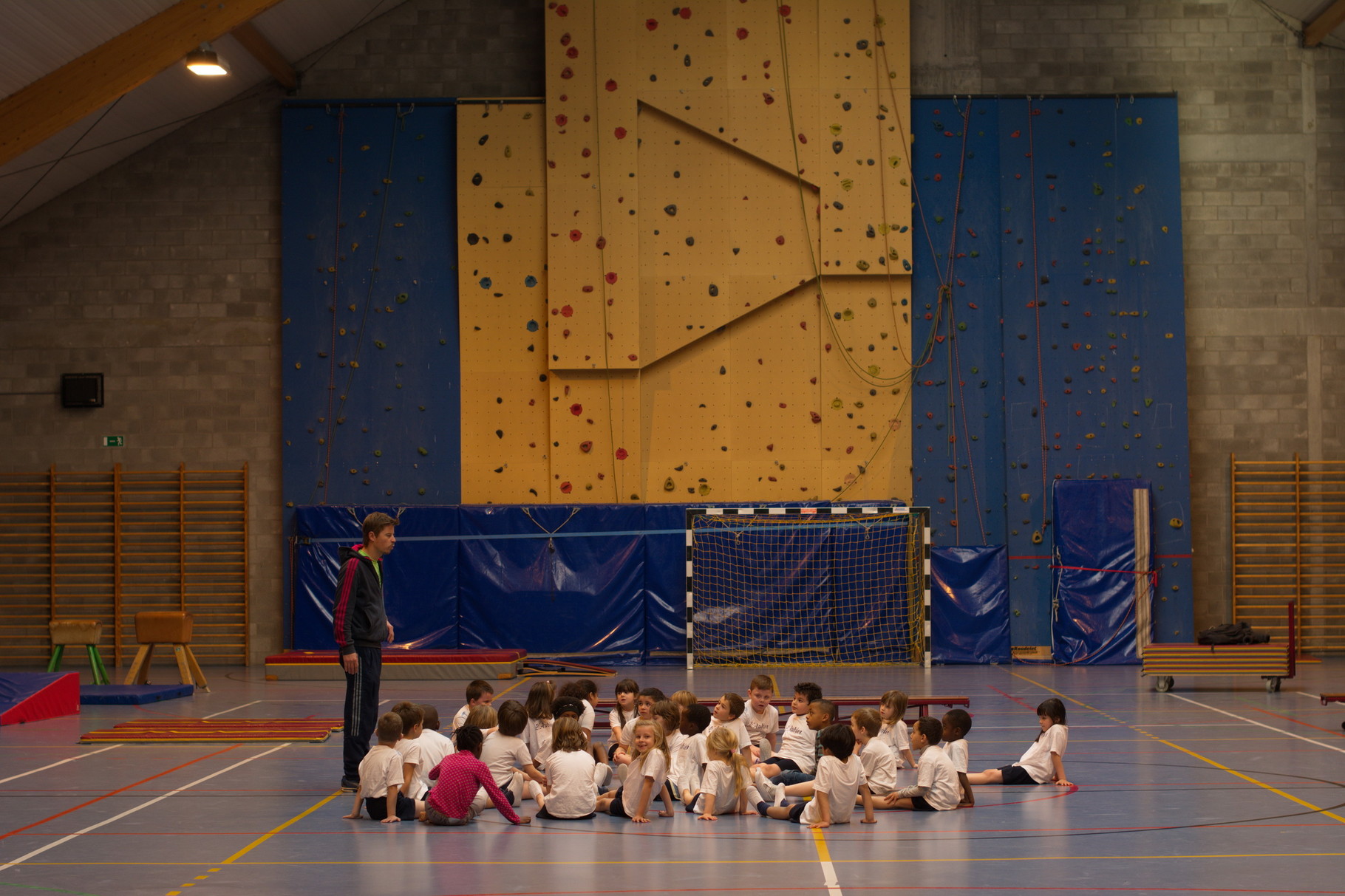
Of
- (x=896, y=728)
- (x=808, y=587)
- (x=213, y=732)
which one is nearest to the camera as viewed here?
(x=896, y=728)

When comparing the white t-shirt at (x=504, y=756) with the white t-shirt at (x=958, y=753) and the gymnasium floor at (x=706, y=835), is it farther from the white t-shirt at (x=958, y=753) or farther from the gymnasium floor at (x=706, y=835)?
the white t-shirt at (x=958, y=753)

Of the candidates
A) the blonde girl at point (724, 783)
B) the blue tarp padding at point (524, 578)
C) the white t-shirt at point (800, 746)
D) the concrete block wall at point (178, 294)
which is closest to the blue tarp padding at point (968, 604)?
the blue tarp padding at point (524, 578)

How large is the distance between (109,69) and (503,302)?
5857 millimetres

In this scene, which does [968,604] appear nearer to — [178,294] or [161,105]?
[178,294]

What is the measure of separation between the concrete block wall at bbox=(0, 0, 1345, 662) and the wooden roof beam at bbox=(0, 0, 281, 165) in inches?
155

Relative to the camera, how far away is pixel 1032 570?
17.7 m

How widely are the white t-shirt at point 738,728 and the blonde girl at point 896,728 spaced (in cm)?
103

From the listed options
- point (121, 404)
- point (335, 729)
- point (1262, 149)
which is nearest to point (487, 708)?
point (335, 729)

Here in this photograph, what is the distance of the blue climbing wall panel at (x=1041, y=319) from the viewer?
17.7 metres

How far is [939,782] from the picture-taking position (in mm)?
7727

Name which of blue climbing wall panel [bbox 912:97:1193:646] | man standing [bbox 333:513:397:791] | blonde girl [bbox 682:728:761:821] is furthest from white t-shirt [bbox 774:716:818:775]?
blue climbing wall panel [bbox 912:97:1193:646]

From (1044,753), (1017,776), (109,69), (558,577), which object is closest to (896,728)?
(1017,776)

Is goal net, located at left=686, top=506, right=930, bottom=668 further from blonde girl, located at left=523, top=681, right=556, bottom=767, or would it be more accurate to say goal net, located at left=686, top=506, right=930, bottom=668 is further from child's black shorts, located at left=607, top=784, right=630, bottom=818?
child's black shorts, located at left=607, top=784, right=630, bottom=818

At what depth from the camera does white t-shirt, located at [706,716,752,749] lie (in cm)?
805
